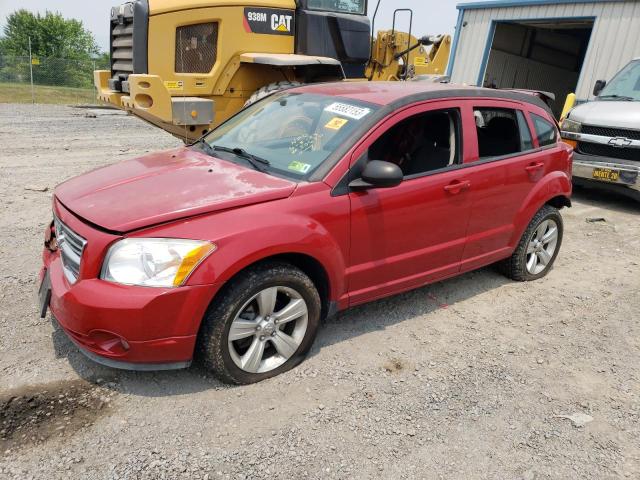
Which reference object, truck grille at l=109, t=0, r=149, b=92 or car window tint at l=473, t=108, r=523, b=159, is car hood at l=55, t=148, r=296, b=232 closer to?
car window tint at l=473, t=108, r=523, b=159

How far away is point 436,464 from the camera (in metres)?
2.54

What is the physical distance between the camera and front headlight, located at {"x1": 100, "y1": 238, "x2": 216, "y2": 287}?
8.46ft

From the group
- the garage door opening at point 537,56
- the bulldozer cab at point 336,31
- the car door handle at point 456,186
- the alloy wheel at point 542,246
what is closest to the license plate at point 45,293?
the car door handle at point 456,186

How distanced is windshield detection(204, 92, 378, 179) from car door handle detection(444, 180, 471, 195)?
774 millimetres

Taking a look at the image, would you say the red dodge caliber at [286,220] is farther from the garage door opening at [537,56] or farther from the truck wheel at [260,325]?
the garage door opening at [537,56]

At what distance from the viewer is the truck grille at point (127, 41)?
274 inches

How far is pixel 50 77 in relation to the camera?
24.0m

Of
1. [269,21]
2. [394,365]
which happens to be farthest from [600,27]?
[394,365]

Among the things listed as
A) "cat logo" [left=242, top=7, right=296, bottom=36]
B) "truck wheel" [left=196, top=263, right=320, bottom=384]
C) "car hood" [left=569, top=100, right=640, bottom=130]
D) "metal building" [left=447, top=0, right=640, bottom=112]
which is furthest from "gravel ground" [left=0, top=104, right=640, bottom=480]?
"metal building" [left=447, top=0, right=640, bottom=112]

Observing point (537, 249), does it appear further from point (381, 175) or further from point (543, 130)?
point (381, 175)

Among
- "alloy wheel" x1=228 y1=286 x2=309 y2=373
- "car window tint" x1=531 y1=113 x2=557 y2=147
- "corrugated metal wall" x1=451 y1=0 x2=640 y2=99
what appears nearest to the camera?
"alloy wheel" x1=228 y1=286 x2=309 y2=373

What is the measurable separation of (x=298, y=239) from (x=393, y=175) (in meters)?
0.70

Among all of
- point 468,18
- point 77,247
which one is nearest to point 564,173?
point 77,247

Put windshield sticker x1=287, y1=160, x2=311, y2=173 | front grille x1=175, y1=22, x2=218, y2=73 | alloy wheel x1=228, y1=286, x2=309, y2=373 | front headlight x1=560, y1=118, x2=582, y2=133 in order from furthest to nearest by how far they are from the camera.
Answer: front headlight x1=560, y1=118, x2=582, y2=133
front grille x1=175, y1=22, x2=218, y2=73
windshield sticker x1=287, y1=160, x2=311, y2=173
alloy wheel x1=228, y1=286, x2=309, y2=373
